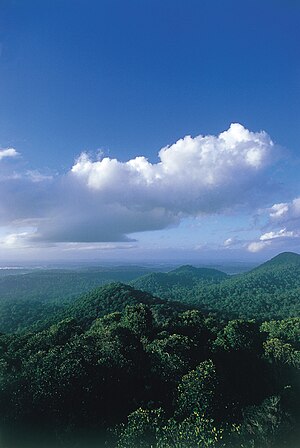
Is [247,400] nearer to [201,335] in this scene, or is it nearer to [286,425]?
[286,425]

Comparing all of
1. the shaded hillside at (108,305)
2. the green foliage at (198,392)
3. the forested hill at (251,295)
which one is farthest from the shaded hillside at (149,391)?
the forested hill at (251,295)

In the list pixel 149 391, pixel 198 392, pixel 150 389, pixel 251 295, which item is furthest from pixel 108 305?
pixel 251 295

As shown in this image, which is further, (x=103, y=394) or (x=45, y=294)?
(x=45, y=294)

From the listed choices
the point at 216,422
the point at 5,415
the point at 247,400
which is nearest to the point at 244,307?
the point at 247,400

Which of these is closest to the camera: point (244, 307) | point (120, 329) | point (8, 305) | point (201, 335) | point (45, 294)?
point (120, 329)

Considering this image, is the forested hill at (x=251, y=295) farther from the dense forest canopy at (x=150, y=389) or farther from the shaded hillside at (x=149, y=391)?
the shaded hillside at (x=149, y=391)

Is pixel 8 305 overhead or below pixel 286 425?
below

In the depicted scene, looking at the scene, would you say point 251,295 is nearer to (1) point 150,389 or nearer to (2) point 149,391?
(1) point 150,389

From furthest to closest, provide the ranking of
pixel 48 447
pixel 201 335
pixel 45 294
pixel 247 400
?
pixel 45 294 < pixel 201 335 < pixel 247 400 < pixel 48 447

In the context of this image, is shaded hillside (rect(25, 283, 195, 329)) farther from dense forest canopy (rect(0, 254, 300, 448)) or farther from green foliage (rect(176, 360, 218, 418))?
green foliage (rect(176, 360, 218, 418))

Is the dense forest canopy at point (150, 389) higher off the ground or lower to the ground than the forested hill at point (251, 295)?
higher

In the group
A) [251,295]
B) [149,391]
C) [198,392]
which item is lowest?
[251,295]
